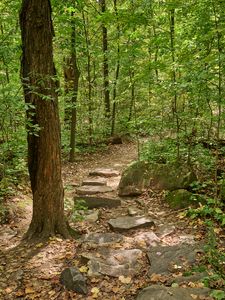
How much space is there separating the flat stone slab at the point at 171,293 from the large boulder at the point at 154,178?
12.6 ft

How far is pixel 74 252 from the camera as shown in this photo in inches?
200

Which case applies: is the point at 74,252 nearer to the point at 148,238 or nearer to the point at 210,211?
the point at 148,238

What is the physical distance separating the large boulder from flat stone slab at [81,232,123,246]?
231 centimetres

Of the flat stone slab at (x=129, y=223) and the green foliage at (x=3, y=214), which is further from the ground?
the green foliage at (x=3, y=214)

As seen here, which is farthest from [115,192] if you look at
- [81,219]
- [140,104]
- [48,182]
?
[140,104]

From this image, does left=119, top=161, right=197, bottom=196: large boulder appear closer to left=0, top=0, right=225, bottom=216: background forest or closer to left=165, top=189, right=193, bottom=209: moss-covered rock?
left=165, top=189, right=193, bottom=209: moss-covered rock

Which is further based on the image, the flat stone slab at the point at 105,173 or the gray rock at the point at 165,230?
the flat stone slab at the point at 105,173

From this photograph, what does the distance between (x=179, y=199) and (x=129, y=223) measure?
1.41 metres

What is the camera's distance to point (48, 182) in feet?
17.4

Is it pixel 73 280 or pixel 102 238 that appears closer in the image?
pixel 73 280

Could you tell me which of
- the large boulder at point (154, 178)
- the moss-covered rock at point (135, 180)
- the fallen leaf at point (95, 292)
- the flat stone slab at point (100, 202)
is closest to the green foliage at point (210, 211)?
the large boulder at point (154, 178)

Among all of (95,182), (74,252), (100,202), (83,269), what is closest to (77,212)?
(100,202)

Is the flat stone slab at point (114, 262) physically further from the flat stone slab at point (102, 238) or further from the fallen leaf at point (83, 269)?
the flat stone slab at point (102, 238)

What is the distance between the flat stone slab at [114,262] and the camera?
440 centimetres
